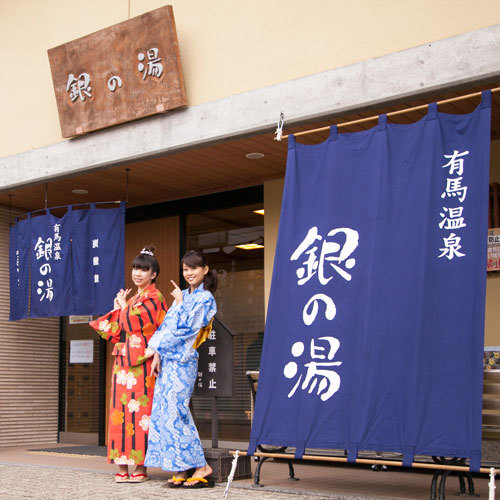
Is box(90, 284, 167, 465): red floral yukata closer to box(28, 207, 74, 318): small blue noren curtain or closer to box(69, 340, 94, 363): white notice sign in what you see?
box(28, 207, 74, 318): small blue noren curtain

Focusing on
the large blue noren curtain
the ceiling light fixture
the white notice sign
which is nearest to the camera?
the large blue noren curtain

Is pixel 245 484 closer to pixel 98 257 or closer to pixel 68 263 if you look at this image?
pixel 98 257

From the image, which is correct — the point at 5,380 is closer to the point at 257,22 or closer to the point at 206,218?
the point at 206,218

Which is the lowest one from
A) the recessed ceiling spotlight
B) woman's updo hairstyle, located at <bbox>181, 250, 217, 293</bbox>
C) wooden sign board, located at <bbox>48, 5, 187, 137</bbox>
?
woman's updo hairstyle, located at <bbox>181, 250, 217, 293</bbox>

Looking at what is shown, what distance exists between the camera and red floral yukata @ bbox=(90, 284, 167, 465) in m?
6.13

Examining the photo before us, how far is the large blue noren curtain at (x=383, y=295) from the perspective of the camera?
4.57 meters

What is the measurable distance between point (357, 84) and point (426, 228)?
5.42 ft

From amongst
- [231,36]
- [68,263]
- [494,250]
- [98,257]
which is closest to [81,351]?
[68,263]

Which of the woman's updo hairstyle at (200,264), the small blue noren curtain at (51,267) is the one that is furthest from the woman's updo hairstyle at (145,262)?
the small blue noren curtain at (51,267)

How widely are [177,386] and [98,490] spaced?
98 cm

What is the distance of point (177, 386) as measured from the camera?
5824mm

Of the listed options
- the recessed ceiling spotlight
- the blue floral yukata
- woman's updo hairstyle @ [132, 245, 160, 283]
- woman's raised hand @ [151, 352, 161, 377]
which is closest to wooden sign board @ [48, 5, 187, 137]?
the recessed ceiling spotlight

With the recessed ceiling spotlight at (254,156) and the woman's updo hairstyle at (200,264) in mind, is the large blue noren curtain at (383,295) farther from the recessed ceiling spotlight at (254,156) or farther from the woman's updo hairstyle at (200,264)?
the recessed ceiling spotlight at (254,156)

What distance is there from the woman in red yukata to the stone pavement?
0.77 feet
